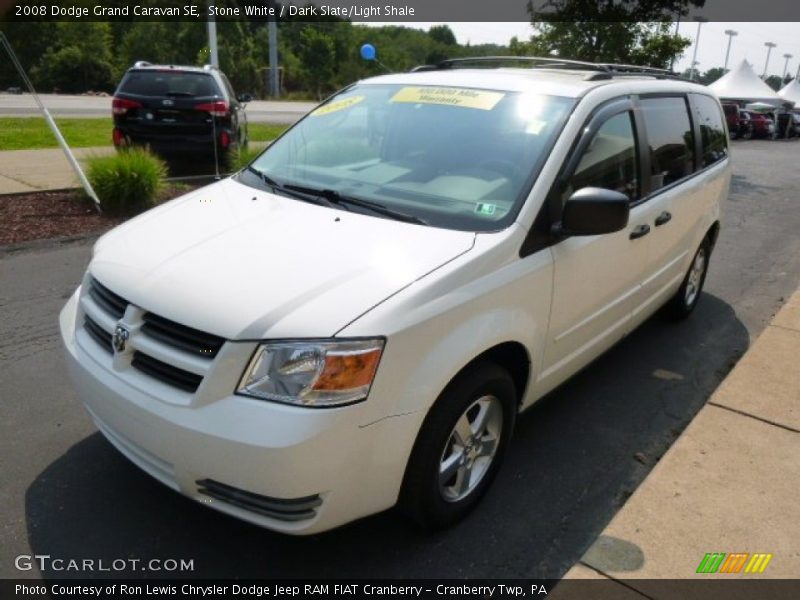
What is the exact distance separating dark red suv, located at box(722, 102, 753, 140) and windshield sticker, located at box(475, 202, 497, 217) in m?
30.5

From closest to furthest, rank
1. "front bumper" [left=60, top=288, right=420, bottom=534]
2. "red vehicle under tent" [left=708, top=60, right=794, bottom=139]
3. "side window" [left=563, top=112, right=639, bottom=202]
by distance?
"front bumper" [left=60, top=288, right=420, bottom=534] < "side window" [left=563, top=112, right=639, bottom=202] < "red vehicle under tent" [left=708, top=60, right=794, bottom=139]

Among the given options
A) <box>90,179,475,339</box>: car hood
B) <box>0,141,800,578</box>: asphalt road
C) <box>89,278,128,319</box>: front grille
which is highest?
<box>90,179,475,339</box>: car hood

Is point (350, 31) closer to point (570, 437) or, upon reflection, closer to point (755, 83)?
point (755, 83)

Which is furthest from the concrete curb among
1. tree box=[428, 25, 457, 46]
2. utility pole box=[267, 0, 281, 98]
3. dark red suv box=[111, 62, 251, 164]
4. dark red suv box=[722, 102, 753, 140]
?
tree box=[428, 25, 457, 46]

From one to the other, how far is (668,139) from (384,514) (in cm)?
291

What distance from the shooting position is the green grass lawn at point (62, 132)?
43.4ft

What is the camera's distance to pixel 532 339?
2.85m

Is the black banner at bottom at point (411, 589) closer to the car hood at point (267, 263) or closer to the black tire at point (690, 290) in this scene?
the car hood at point (267, 263)

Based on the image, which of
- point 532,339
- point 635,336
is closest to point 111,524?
point 532,339

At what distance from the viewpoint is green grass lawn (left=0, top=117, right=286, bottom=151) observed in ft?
43.4

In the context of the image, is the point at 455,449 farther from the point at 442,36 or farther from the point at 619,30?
the point at 442,36

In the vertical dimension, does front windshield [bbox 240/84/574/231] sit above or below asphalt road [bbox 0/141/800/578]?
above

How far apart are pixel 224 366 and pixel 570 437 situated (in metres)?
2.11

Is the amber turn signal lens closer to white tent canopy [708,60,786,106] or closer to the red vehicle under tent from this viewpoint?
the red vehicle under tent
